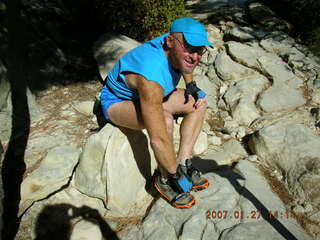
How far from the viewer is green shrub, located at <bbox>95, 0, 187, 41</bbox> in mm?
5320

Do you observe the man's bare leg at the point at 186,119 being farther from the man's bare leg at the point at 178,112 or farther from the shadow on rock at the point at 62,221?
the shadow on rock at the point at 62,221

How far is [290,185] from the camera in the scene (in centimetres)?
322

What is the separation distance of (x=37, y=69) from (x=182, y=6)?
10.2 feet

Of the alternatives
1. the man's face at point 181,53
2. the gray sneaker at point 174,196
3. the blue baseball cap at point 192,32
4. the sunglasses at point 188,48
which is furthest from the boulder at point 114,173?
the blue baseball cap at point 192,32

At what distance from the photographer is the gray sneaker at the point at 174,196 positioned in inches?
111

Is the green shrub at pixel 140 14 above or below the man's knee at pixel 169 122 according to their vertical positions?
above

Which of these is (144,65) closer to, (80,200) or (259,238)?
(80,200)

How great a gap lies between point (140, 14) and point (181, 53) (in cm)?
330

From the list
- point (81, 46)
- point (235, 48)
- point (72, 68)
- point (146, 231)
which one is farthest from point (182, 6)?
point (146, 231)

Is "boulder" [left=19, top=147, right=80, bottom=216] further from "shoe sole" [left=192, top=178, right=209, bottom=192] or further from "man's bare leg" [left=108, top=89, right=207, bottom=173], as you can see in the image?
"shoe sole" [left=192, top=178, right=209, bottom=192]

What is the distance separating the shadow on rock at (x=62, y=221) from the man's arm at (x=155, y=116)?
3.09 ft

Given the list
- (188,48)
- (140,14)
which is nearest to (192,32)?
(188,48)

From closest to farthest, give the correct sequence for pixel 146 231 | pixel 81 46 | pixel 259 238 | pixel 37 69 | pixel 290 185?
pixel 259 238 < pixel 146 231 < pixel 290 185 < pixel 37 69 < pixel 81 46
